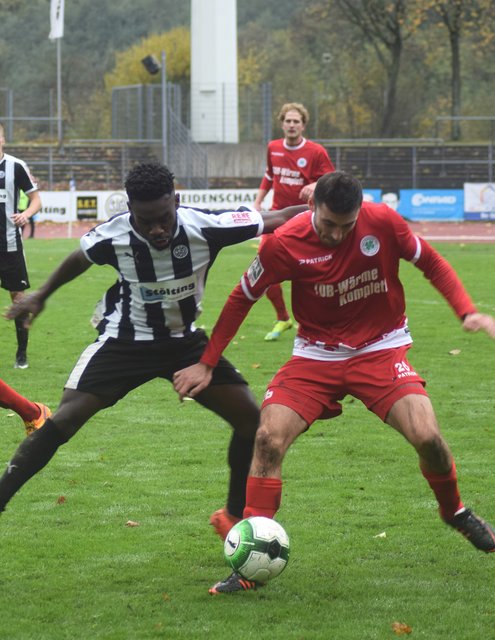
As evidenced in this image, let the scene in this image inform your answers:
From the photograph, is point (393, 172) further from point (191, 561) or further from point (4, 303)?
point (191, 561)

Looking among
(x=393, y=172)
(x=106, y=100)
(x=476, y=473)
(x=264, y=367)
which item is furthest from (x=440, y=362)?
(x=106, y=100)

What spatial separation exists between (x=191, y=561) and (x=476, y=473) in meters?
2.35

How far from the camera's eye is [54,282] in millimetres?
5477

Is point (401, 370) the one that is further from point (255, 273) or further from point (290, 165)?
point (290, 165)

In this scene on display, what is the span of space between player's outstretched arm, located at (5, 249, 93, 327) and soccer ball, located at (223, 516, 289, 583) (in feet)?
4.70

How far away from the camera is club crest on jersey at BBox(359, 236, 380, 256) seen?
5285mm

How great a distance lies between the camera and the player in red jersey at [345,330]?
5.08 meters

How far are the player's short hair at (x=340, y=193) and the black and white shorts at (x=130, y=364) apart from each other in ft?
3.16

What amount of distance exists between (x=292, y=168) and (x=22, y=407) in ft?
23.6

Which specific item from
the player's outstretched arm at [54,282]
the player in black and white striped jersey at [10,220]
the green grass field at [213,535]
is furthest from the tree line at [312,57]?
the player's outstretched arm at [54,282]

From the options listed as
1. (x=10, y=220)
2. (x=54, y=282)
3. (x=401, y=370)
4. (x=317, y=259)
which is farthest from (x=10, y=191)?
(x=401, y=370)

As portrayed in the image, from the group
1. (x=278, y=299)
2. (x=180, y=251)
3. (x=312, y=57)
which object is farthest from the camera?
(x=312, y=57)

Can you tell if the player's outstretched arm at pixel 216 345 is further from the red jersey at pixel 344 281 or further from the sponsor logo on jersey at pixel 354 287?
the sponsor logo on jersey at pixel 354 287

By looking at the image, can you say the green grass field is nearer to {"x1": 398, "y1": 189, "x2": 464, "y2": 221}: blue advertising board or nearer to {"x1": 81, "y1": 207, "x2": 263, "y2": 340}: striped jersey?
{"x1": 81, "y1": 207, "x2": 263, "y2": 340}: striped jersey
